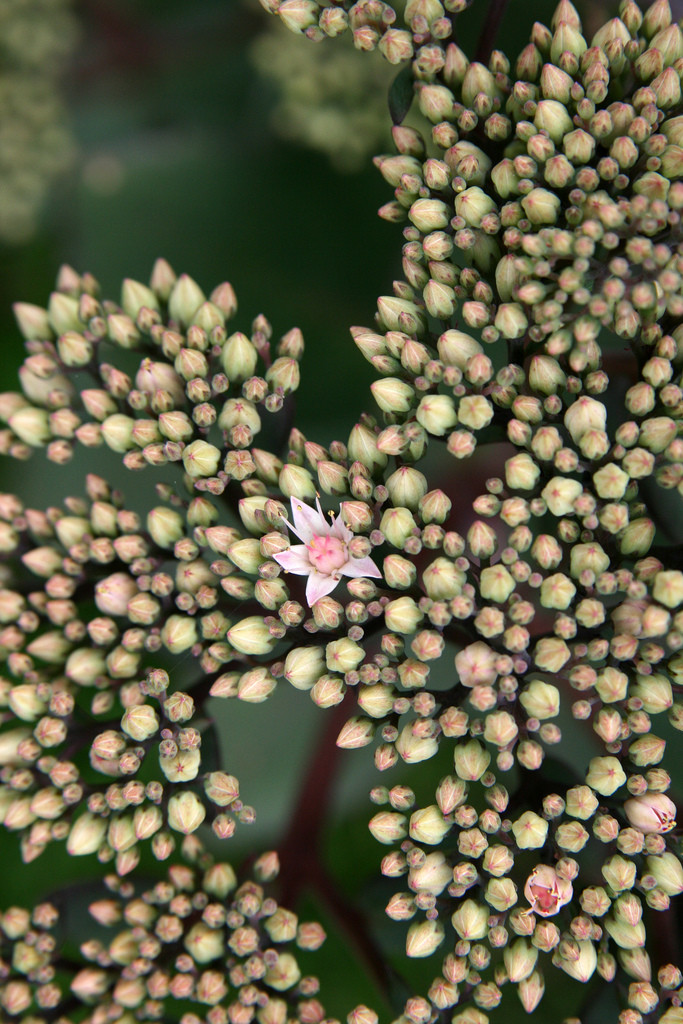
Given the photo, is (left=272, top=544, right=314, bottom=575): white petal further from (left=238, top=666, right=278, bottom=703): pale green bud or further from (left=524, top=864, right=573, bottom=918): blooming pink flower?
(left=524, top=864, right=573, bottom=918): blooming pink flower

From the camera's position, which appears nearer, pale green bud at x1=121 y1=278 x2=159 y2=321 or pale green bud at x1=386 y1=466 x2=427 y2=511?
pale green bud at x1=386 y1=466 x2=427 y2=511

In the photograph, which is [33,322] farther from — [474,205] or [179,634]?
[474,205]

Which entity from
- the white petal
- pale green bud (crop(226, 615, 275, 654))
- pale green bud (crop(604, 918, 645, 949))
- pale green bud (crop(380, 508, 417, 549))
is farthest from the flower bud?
pale green bud (crop(604, 918, 645, 949))

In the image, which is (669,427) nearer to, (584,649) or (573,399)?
(573,399)

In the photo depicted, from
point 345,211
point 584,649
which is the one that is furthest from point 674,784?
point 345,211

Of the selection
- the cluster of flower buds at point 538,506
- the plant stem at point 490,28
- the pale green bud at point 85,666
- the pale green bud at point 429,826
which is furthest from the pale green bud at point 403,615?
the plant stem at point 490,28
